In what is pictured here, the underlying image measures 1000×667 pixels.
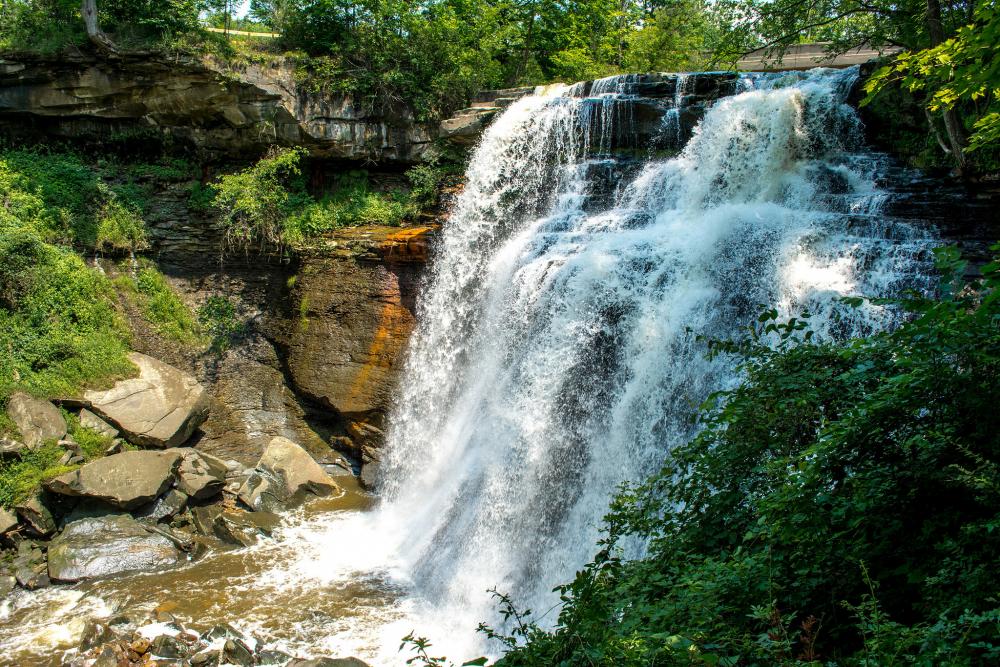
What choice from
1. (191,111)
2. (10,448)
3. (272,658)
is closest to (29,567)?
(10,448)

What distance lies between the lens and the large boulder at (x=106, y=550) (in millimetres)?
8453

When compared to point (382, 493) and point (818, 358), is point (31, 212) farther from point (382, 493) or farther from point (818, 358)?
point (818, 358)

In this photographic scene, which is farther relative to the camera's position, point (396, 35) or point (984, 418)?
point (396, 35)

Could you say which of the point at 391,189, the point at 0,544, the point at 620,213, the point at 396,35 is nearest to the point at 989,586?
the point at 620,213

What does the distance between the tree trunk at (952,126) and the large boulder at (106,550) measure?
1196 centimetres

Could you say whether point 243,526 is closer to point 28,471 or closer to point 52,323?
point 28,471

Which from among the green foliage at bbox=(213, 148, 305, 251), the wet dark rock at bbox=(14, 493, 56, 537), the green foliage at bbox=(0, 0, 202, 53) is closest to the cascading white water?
the wet dark rock at bbox=(14, 493, 56, 537)

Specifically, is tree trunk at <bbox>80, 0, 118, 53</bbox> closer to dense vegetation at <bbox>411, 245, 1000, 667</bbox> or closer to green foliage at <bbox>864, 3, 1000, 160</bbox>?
green foliage at <bbox>864, 3, 1000, 160</bbox>

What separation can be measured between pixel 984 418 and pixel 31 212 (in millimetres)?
15040

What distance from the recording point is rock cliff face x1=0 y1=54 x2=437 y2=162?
1261 centimetres

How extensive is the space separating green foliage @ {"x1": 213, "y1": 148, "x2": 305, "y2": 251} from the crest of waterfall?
3664 mm

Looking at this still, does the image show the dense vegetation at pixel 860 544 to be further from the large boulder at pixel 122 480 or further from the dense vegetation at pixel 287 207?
the dense vegetation at pixel 287 207

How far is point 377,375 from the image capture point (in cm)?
1152

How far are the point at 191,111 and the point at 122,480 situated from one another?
7.76m
